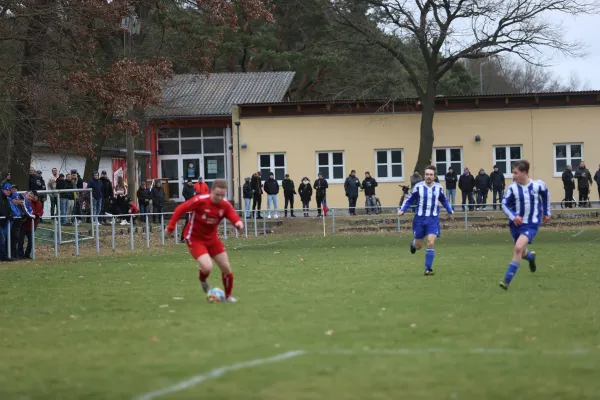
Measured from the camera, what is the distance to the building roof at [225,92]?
5428 centimetres

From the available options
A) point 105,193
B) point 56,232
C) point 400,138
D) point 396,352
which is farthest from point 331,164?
point 396,352

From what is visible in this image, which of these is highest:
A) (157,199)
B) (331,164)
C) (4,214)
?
(331,164)

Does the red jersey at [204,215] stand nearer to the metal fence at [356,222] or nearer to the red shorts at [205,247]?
the red shorts at [205,247]

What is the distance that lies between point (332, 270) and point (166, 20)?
17.9m

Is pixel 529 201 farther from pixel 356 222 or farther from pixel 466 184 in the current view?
pixel 466 184

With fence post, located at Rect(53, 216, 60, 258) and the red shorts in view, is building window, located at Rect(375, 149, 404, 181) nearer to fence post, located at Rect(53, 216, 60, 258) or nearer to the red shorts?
fence post, located at Rect(53, 216, 60, 258)

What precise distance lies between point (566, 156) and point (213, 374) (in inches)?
1593

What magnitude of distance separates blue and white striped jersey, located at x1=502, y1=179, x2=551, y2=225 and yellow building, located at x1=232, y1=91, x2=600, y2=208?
30.8 m

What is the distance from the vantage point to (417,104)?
153 feet

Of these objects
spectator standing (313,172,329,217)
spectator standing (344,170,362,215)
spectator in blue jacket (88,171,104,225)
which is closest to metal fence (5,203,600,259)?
spectator standing (344,170,362,215)

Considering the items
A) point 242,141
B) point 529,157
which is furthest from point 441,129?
point 242,141

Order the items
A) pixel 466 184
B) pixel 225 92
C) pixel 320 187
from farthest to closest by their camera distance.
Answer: pixel 225 92
pixel 320 187
pixel 466 184

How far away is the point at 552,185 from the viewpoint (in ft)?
152

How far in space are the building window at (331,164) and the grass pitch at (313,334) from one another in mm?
27520
